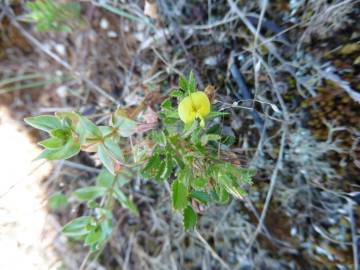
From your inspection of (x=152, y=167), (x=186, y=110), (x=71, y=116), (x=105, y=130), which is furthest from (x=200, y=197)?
(x=71, y=116)

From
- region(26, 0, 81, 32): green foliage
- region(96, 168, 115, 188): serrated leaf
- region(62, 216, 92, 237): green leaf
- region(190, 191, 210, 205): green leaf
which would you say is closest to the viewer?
region(190, 191, 210, 205): green leaf

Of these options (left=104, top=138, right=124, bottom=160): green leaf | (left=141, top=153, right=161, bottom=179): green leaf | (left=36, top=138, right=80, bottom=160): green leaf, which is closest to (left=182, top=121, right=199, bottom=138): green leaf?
(left=141, top=153, right=161, bottom=179): green leaf

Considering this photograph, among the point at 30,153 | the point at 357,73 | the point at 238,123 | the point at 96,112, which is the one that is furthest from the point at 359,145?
the point at 30,153

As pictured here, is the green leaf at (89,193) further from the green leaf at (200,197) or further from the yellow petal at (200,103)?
the yellow petal at (200,103)

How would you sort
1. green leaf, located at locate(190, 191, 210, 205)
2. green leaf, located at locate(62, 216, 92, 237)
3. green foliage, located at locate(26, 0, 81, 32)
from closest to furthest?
1. green leaf, located at locate(190, 191, 210, 205)
2. green leaf, located at locate(62, 216, 92, 237)
3. green foliage, located at locate(26, 0, 81, 32)

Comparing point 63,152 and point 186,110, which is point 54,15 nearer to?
point 63,152

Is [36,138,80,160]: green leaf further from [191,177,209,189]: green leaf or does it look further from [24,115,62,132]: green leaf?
[191,177,209,189]: green leaf
